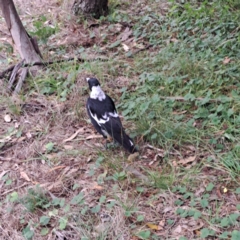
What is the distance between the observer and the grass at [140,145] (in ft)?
10.3

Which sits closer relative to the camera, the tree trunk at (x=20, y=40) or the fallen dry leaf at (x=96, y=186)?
the fallen dry leaf at (x=96, y=186)

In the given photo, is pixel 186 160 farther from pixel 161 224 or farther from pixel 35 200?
pixel 35 200

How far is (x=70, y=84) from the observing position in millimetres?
4820

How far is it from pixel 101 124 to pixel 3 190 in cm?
103

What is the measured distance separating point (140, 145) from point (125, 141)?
27cm

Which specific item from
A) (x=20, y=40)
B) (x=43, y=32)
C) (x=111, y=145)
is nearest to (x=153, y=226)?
(x=111, y=145)

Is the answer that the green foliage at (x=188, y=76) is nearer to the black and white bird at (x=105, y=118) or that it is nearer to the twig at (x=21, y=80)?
the black and white bird at (x=105, y=118)

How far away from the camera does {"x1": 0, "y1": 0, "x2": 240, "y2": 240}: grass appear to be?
3.13 metres

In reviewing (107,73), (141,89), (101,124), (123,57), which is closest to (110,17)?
(123,57)

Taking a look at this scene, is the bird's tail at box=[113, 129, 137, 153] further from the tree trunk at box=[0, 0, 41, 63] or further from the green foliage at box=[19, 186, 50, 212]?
the tree trunk at box=[0, 0, 41, 63]

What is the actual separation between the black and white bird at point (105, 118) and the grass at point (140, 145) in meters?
0.17

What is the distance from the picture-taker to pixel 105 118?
Result: 12.5 feet

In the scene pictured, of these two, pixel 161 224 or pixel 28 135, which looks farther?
pixel 28 135

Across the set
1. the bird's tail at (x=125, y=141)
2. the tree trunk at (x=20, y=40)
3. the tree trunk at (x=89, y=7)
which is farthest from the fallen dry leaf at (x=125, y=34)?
the bird's tail at (x=125, y=141)
